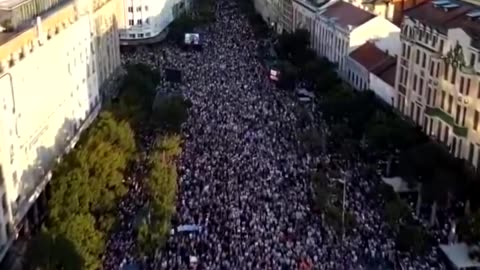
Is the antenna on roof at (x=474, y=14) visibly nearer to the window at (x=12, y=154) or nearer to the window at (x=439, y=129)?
the window at (x=439, y=129)

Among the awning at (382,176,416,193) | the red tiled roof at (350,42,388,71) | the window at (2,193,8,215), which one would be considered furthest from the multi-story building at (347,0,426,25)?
the window at (2,193,8,215)

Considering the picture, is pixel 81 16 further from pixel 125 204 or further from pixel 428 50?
pixel 428 50

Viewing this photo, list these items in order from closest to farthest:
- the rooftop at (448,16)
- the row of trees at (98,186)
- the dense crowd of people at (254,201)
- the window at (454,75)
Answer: the row of trees at (98,186) → the dense crowd of people at (254,201) → the window at (454,75) → the rooftop at (448,16)

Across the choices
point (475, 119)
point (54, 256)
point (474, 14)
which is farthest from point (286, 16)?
point (54, 256)

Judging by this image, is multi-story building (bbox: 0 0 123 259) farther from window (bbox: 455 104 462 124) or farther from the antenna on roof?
the antenna on roof

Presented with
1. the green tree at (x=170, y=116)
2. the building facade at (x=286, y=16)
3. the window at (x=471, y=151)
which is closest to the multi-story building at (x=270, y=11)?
the building facade at (x=286, y=16)

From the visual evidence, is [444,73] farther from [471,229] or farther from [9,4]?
[9,4]

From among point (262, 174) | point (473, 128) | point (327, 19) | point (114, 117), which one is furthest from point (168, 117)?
point (327, 19)
